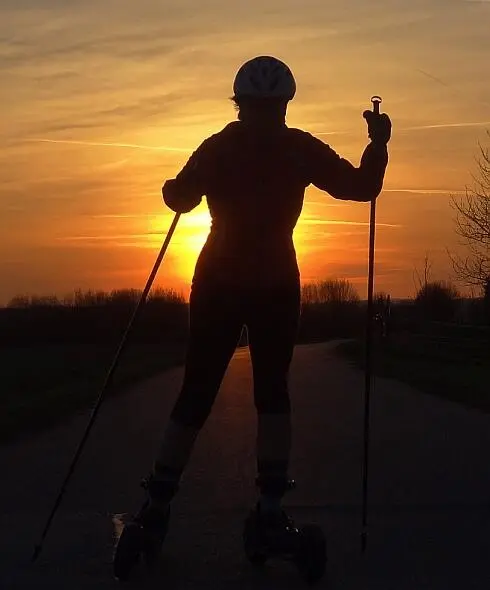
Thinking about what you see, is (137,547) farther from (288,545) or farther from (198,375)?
(198,375)

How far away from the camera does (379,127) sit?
17.6ft

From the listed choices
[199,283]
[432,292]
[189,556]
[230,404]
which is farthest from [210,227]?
[432,292]

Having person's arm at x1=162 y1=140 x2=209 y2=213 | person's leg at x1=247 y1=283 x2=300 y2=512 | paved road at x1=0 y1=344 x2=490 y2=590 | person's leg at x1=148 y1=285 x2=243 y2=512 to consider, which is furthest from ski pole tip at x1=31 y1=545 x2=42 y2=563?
person's arm at x1=162 y1=140 x2=209 y2=213

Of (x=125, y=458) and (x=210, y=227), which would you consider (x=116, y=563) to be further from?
(x=125, y=458)

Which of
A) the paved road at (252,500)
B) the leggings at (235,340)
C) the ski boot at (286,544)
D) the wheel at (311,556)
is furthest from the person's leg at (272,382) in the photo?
the paved road at (252,500)

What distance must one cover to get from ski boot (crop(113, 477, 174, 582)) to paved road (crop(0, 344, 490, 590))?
0.09m

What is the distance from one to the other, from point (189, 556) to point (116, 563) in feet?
1.58

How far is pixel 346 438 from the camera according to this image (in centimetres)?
955

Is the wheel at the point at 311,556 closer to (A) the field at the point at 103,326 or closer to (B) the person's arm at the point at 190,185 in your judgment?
(B) the person's arm at the point at 190,185

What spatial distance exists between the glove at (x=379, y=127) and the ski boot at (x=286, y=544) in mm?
1884

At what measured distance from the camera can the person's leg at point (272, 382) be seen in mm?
5012

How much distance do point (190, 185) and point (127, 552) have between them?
5.64 ft

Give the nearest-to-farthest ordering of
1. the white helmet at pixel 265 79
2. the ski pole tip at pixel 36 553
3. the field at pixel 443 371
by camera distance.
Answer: the ski pole tip at pixel 36 553, the white helmet at pixel 265 79, the field at pixel 443 371

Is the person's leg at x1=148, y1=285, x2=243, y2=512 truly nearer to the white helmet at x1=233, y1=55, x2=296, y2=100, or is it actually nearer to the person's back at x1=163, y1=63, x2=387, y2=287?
the person's back at x1=163, y1=63, x2=387, y2=287
